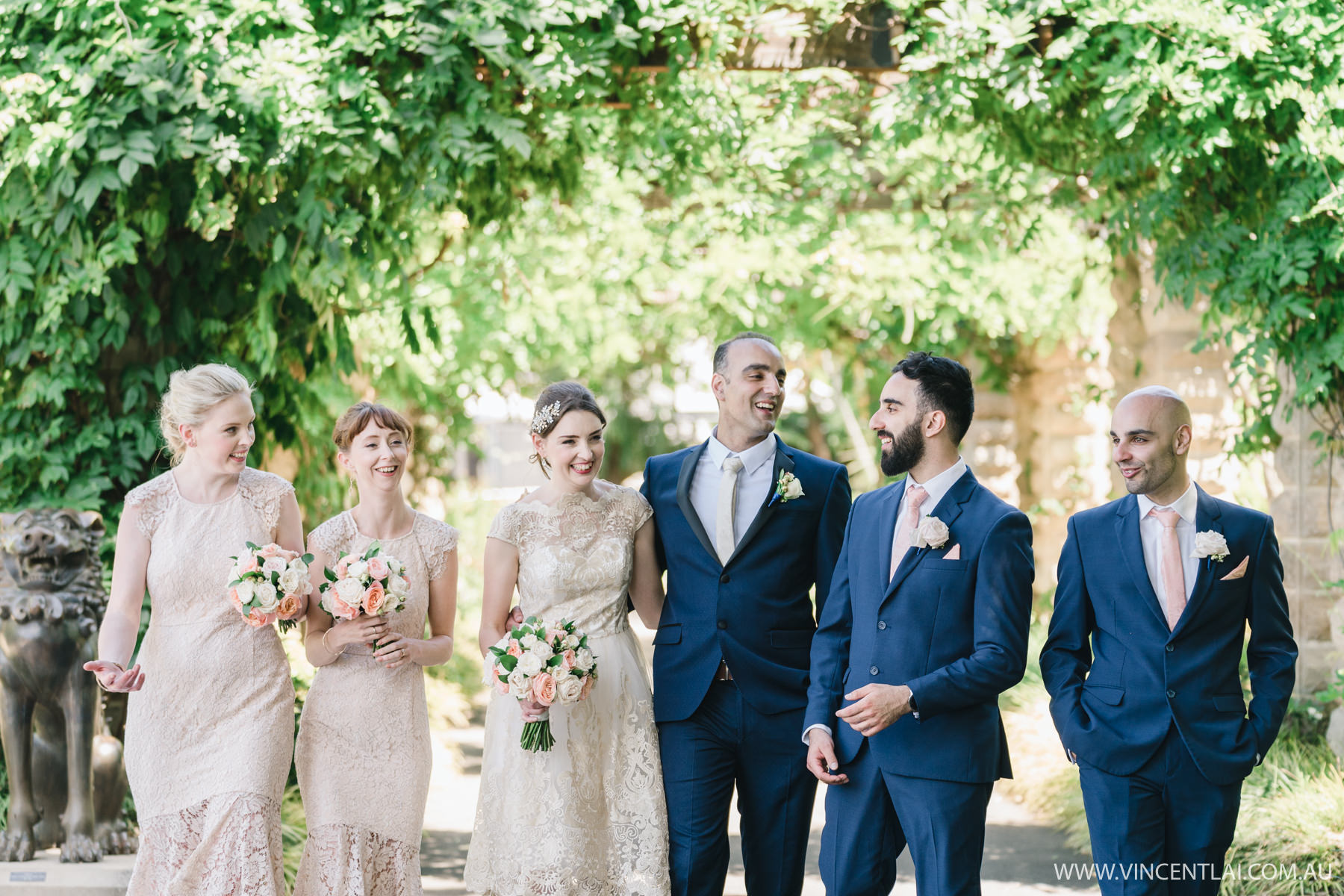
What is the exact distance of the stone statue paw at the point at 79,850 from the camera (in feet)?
16.2

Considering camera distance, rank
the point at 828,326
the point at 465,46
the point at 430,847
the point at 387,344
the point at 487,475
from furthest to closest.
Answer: the point at 487,475 < the point at 828,326 < the point at 387,344 < the point at 430,847 < the point at 465,46

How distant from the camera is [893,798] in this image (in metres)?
3.61

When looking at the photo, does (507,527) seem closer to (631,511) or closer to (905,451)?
(631,511)

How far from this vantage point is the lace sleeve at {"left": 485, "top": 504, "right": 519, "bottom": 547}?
4113 millimetres

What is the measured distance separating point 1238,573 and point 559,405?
2.09 meters

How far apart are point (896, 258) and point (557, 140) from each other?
4817 mm

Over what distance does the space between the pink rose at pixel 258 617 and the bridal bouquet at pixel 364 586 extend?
6.5 inches

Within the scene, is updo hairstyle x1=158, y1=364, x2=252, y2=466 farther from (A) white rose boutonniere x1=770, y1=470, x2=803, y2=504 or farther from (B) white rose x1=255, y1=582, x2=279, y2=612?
(A) white rose boutonniere x1=770, y1=470, x2=803, y2=504

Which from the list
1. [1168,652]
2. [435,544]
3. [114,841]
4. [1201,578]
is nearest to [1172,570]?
[1201,578]

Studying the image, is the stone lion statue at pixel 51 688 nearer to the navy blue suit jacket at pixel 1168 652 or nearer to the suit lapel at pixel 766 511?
the suit lapel at pixel 766 511

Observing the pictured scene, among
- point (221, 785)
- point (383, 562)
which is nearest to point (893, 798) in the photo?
point (383, 562)

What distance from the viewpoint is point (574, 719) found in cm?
404

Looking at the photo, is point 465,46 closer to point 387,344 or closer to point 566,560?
point 566,560

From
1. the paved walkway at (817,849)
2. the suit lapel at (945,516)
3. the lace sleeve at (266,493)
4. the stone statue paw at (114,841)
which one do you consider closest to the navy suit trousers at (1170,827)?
the suit lapel at (945,516)
